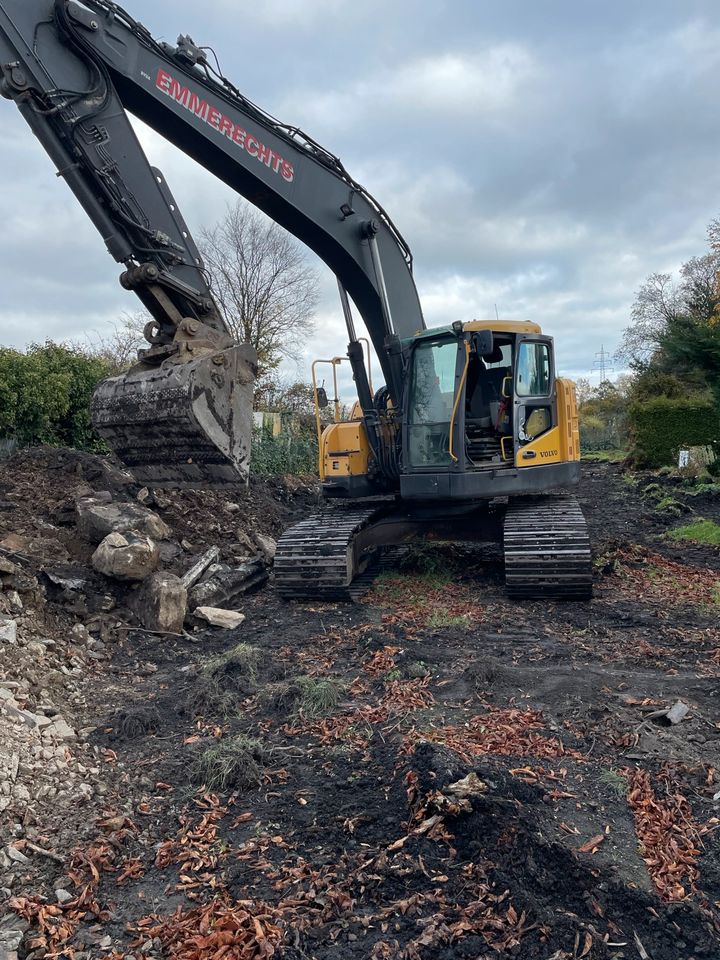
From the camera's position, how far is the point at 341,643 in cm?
585

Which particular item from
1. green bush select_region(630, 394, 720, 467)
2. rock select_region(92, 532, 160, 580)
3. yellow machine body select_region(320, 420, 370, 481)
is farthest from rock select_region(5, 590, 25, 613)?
green bush select_region(630, 394, 720, 467)

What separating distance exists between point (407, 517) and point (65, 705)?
14.4ft

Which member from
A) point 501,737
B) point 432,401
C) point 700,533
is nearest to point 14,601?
point 501,737

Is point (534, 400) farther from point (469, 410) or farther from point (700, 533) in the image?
point (700, 533)

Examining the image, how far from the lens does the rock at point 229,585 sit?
22.5ft

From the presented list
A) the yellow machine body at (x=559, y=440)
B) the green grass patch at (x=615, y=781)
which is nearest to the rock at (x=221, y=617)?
the yellow machine body at (x=559, y=440)

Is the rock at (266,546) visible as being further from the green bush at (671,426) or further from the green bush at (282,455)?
the green bush at (671,426)

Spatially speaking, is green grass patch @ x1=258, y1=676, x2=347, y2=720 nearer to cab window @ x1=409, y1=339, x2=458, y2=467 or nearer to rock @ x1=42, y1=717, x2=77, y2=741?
rock @ x1=42, y1=717, x2=77, y2=741

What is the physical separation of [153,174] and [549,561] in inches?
190

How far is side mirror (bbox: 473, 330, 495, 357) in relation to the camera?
22.1 ft

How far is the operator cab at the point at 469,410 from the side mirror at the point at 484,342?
28mm

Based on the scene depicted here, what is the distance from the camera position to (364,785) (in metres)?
3.38

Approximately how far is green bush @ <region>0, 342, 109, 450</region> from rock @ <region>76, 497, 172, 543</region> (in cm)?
388

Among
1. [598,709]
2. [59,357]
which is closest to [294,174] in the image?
[598,709]
